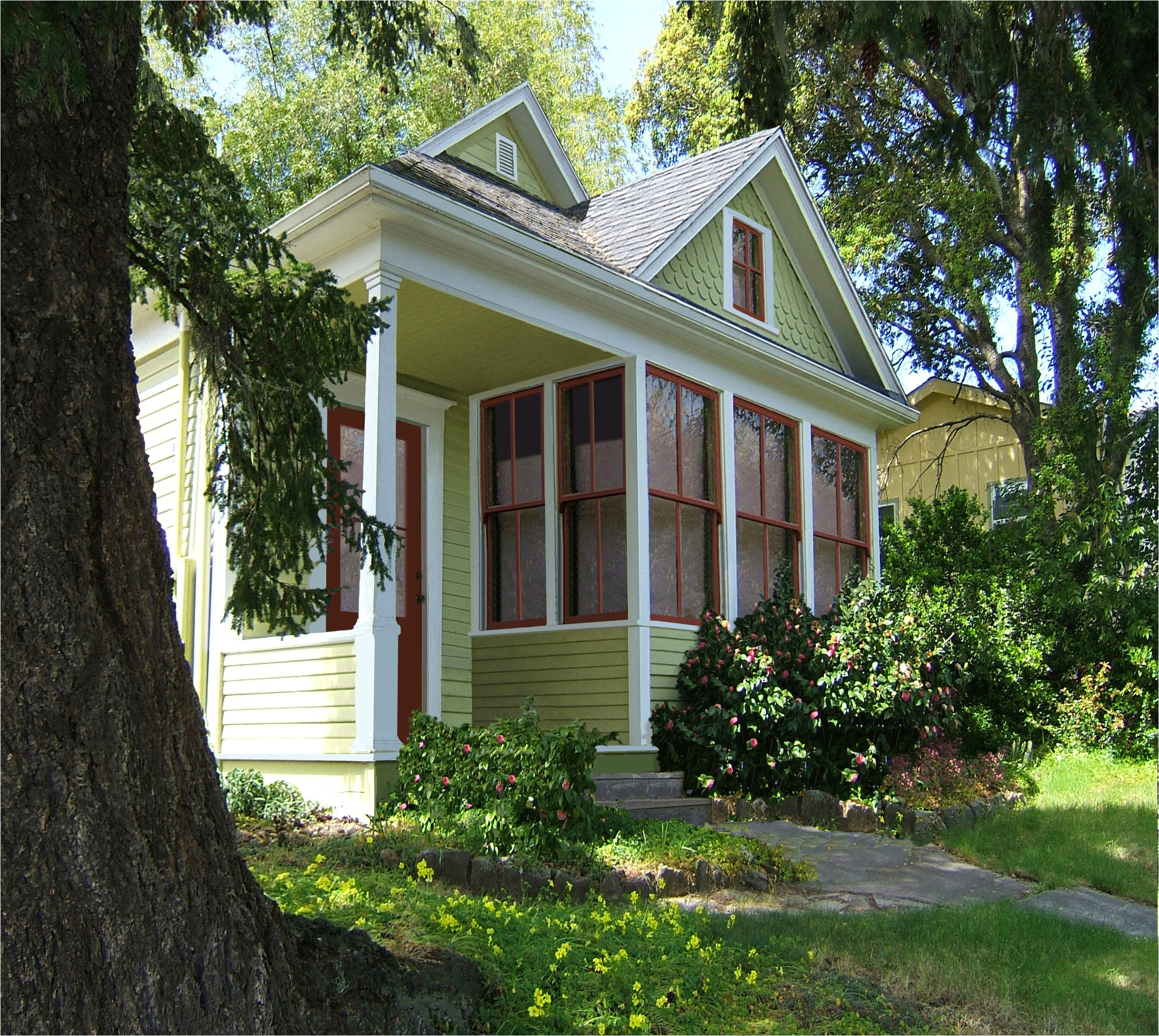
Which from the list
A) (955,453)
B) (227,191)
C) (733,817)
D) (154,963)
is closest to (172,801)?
(154,963)

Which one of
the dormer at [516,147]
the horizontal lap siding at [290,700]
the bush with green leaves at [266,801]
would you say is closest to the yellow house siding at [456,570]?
the horizontal lap siding at [290,700]

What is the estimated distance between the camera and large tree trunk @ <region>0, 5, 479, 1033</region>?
2.96m

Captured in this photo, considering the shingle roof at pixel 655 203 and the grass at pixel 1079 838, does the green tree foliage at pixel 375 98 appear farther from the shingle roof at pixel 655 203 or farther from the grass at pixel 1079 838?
the grass at pixel 1079 838

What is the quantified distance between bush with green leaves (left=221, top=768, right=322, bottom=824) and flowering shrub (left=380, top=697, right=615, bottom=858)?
2.09ft

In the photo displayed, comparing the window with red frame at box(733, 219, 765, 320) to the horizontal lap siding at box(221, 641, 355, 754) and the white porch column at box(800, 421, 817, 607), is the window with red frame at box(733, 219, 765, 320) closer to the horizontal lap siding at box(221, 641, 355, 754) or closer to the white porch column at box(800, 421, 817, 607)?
the white porch column at box(800, 421, 817, 607)

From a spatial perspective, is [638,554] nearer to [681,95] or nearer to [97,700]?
[97,700]

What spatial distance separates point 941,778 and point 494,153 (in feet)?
22.3

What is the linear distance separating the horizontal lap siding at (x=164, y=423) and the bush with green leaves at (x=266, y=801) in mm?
2262

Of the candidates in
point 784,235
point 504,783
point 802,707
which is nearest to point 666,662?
point 802,707

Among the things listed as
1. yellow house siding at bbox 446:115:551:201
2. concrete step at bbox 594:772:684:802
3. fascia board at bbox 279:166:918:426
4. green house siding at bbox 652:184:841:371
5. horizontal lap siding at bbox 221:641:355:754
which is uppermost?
yellow house siding at bbox 446:115:551:201

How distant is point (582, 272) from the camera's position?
8.14 meters

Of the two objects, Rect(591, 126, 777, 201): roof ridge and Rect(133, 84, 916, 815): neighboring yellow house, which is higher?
Rect(591, 126, 777, 201): roof ridge

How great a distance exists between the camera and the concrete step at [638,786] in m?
7.90

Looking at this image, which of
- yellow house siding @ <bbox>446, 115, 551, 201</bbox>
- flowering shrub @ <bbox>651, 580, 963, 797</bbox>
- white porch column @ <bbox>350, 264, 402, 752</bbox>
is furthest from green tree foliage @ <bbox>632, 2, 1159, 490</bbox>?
flowering shrub @ <bbox>651, 580, 963, 797</bbox>
